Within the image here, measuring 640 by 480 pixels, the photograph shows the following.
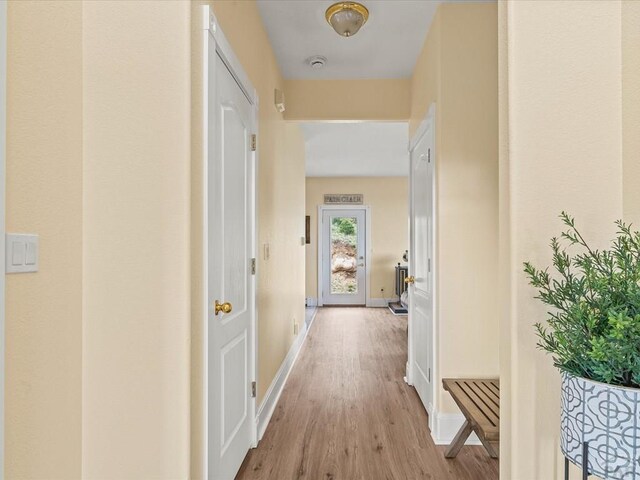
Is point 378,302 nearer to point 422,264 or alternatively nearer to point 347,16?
point 422,264

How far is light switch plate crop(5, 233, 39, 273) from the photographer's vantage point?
3.12ft

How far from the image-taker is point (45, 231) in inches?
42.7

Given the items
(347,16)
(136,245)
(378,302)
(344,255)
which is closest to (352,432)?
(136,245)

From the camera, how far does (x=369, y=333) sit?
5.44 m

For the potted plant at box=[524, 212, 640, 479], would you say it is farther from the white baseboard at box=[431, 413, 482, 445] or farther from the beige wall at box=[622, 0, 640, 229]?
the white baseboard at box=[431, 413, 482, 445]

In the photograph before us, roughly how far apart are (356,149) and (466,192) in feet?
11.7

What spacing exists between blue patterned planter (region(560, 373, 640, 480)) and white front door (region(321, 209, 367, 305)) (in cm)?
726

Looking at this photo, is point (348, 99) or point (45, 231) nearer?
point (45, 231)

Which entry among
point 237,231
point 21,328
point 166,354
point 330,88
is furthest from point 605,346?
point 330,88

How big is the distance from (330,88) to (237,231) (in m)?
2.06

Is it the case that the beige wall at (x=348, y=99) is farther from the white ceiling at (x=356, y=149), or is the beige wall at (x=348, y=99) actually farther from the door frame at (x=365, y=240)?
the door frame at (x=365, y=240)

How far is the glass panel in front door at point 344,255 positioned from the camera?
8.12 metres

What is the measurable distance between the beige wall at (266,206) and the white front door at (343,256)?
3391 millimetres

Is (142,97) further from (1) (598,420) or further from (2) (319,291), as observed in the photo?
(2) (319,291)
